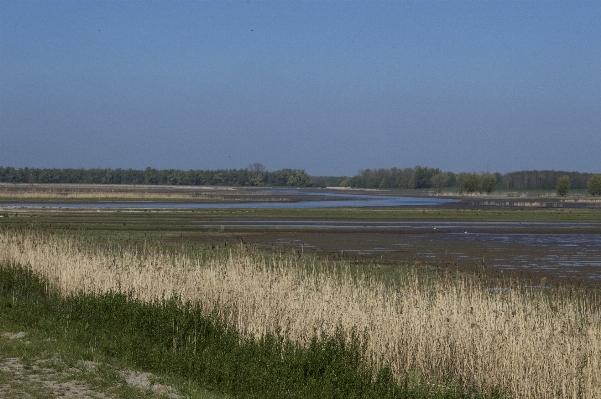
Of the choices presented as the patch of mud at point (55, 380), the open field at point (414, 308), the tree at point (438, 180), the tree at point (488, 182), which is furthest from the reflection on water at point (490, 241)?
the tree at point (438, 180)

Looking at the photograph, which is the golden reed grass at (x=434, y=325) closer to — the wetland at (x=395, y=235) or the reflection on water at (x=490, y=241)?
the wetland at (x=395, y=235)

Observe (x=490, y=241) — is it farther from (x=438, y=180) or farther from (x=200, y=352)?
(x=438, y=180)

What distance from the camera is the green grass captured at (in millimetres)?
10469

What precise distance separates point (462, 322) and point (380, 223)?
4018 cm

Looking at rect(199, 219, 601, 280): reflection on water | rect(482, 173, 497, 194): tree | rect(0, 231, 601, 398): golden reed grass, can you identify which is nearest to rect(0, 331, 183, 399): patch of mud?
rect(0, 231, 601, 398): golden reed grass

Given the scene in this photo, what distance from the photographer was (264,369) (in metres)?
11.0

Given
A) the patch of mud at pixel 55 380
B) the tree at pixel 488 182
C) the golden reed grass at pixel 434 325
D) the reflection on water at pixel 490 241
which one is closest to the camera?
the patch of mud at pixel 55 380

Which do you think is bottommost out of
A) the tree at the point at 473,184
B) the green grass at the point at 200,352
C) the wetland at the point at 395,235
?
the wetland at the point at 395,235

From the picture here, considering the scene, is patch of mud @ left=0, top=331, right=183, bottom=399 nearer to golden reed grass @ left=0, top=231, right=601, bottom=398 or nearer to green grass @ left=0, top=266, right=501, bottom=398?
green grass @ left=0, top=266, right=501, bottom=398

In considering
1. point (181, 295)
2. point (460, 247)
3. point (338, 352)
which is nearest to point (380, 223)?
point (460, 247)

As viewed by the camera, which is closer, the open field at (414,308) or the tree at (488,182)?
the open field at (414,308)

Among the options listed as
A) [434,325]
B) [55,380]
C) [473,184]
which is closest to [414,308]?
[434,325]

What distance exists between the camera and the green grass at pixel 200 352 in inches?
412

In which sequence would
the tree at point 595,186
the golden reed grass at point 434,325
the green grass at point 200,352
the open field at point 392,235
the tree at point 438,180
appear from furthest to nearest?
1. the tree at point 438,180
2. the tree at point 595,186
3. the open field at point 392,235
4. the golden reed grass at point 434,325
5. the green grass at point 200,352
